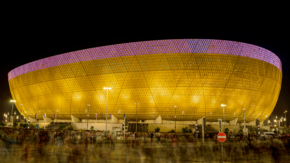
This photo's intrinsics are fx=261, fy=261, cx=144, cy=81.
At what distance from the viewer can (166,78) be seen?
146 feet

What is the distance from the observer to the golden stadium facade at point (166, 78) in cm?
4375

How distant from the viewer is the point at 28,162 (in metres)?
11.1

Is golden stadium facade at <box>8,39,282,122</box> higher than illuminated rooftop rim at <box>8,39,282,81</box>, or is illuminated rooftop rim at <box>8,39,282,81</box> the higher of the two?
illuminated rooftop rim at <box>8,39,282,81</box>

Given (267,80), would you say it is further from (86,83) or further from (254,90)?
(86,83)

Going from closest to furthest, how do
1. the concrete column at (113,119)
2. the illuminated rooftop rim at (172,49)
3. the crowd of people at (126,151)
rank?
the crowd of people at (126,151), the illuminated rooftop rim at (172,49), the concrete column at (113,119)

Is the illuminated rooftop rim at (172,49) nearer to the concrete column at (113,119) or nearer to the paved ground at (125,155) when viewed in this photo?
the concrete column at (113,119)

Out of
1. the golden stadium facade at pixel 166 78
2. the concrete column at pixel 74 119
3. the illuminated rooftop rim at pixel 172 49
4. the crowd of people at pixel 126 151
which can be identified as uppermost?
the illuminated rooftop rim at pixel 172 49

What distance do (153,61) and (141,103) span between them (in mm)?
8756

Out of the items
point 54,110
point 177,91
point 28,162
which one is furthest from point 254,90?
point 28,162

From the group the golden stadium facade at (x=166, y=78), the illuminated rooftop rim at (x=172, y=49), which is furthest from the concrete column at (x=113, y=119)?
the illuminated rooftop rim at (x=172, y=49)

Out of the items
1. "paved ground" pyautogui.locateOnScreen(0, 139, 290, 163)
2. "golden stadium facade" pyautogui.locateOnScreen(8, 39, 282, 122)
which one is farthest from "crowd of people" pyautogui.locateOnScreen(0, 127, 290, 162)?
"golden stadium facade" pyautogui.locateOnScreen(8, 39, 282, 122)

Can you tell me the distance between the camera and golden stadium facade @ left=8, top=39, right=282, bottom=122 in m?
43.8

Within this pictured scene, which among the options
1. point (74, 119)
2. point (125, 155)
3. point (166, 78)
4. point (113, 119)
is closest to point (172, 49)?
point (166, 78)

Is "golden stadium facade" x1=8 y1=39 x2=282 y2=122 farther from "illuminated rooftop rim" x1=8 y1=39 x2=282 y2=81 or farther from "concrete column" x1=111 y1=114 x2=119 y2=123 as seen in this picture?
"concrete column" x1=111 y1=114 x2=119 y2=123
